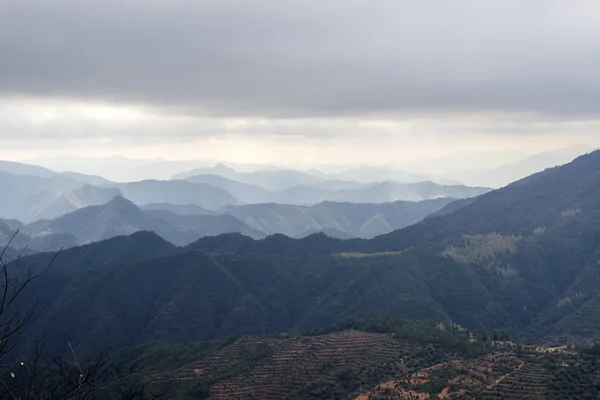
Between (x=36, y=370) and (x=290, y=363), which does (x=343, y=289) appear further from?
(x=36, y=370)

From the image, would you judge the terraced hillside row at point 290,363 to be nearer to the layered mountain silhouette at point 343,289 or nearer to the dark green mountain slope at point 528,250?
the layered mountain silhouette at point 343,289

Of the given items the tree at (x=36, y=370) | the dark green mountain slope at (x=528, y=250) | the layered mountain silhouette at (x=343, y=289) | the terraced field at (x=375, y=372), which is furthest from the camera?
the dark green mountain slope at (x=528, y=250)

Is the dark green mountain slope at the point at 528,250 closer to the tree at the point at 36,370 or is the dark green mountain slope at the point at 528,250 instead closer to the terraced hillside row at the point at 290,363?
the terraced hillside row at the point at 290,363

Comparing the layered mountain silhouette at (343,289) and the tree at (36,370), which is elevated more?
the tree at (36,370)

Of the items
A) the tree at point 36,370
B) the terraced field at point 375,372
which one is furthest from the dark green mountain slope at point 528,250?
the tree at point 36,370

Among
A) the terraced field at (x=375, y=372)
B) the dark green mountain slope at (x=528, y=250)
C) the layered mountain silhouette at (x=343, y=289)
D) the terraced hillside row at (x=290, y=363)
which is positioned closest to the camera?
the terraced field at (x=375, y=372)

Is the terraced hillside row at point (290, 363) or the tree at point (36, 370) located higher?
the tree at point (36, 370)

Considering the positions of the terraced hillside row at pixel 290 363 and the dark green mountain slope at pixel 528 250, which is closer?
the terraced hillside row at pixel 290 363

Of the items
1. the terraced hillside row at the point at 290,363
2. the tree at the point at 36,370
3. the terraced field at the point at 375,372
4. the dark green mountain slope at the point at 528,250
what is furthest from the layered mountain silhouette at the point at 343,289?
the tree at the point at 36,370

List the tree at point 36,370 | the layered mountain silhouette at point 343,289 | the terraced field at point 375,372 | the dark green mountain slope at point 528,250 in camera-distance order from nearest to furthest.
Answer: the tree at point 36,370
the terraced field at point 375,372
the layered mountain silhouette at point 343,289
the dark green mountain slope at point 528,250

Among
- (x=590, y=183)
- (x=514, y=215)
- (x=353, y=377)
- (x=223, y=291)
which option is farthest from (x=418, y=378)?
(x=590, y=183)

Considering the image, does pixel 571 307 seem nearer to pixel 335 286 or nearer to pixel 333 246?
pixel 335 286
